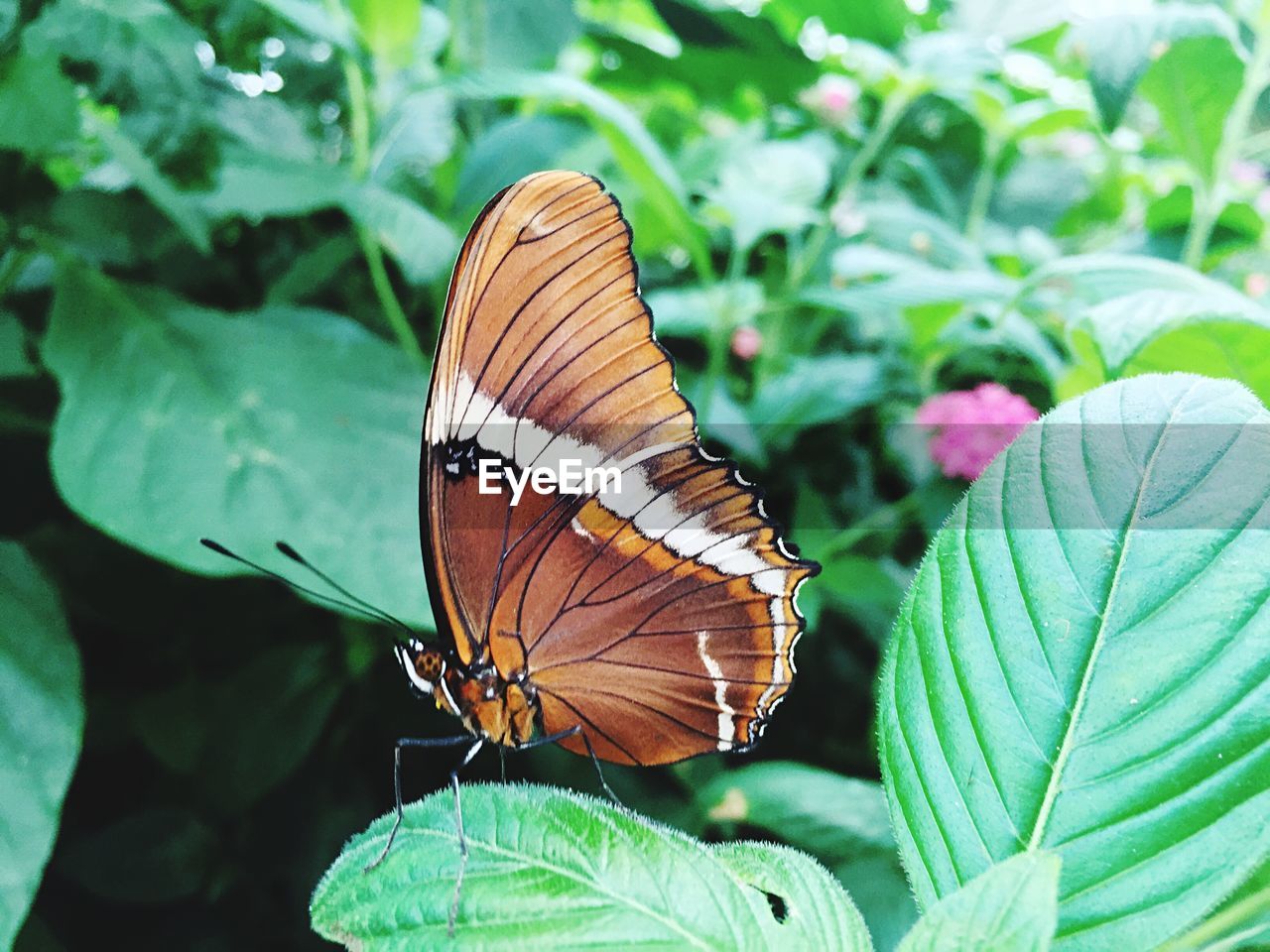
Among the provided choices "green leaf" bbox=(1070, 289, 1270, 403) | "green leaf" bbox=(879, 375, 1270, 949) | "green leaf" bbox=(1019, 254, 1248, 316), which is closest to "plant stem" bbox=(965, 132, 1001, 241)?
"green leaf" bbox=(1019, 254, 1248, 316)

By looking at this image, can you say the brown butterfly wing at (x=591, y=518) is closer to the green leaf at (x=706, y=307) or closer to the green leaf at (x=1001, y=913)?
the green leaf at (x=1001, y=913)

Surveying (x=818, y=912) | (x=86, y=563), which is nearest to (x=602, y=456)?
(x=818, y=912)

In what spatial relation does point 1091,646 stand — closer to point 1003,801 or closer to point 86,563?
point 1003,801

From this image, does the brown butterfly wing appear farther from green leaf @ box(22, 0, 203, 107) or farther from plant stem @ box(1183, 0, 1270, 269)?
plant stem @ box(1183, 0, 1270, 269)

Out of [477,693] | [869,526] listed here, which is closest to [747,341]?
[869,526]

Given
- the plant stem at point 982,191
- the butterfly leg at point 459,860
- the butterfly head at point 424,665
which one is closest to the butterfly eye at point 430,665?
the butterfly head at point 424,665

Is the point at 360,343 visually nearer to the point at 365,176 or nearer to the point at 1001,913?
the point at 365,176
